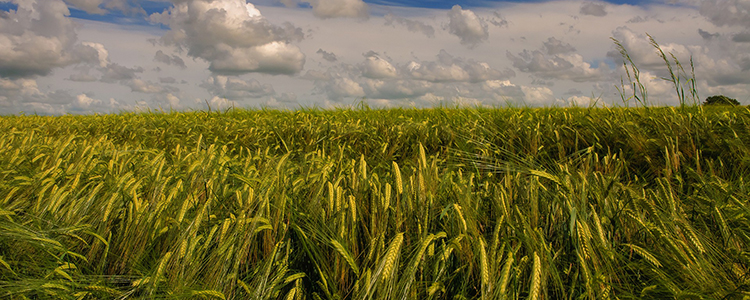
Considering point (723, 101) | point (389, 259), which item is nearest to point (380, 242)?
point (389, 259)

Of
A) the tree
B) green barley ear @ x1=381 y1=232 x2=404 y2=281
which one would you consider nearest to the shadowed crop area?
green barley ear @ x1=381 y1=232 x2=404 y2=281

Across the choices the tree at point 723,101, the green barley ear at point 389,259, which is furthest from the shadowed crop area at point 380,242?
the tree at point 723,101

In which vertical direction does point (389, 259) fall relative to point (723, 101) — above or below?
below

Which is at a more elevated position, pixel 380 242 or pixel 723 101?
pixel 723 101

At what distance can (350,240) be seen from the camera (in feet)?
5.72

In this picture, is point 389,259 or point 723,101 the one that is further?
point 723,101

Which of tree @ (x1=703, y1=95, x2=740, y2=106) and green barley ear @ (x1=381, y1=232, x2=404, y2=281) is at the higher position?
tree @ (x1=703, y1=95, x2=740, y2=106)

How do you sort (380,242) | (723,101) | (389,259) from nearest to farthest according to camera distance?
(389,259), (380,242), (723,101)

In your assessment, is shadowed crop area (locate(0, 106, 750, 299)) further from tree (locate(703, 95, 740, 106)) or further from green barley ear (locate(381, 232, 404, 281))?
tree (locate(703, 95, 740, 106))

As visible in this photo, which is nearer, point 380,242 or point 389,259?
point 389,259

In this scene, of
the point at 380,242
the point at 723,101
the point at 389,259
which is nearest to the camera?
the point at 389,259

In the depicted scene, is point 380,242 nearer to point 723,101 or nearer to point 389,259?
point 389,259

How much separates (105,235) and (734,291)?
2.51 metres

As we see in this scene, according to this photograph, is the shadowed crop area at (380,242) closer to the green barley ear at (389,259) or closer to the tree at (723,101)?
the green barley ear at (389,259)
